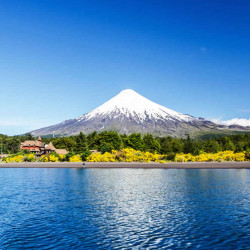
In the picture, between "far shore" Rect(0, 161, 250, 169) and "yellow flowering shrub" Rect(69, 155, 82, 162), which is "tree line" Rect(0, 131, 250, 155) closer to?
"yellow flowering shrub" Rect(69, 155, 82, 162)

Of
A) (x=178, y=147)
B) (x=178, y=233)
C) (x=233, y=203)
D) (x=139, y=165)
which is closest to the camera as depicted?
(x=178, y=233)

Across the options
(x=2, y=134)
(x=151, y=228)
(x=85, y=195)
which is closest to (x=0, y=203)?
(x=85, y=195)

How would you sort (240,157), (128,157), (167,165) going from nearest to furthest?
(167,165) < (240,157) < (128,157)

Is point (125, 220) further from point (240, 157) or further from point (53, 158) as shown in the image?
point (53, 158)

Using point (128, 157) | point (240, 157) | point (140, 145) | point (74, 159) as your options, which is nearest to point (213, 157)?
point (240, 157)

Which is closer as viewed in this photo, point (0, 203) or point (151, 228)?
point (151, 228)

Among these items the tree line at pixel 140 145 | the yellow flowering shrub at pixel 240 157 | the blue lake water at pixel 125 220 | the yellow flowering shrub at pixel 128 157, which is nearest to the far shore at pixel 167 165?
the yellow flowering shrub at pixel 240 157

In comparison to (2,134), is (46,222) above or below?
below

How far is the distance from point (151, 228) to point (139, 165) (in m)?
60.0

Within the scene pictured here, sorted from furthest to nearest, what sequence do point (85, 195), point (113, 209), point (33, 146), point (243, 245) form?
point (33, 146), point (85, 195), point (113, 209), point (243, 245)

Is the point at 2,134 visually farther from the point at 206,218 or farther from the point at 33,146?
the point at 206,218

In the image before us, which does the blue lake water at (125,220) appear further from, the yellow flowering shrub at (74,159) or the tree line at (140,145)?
the tree line at (140,145)

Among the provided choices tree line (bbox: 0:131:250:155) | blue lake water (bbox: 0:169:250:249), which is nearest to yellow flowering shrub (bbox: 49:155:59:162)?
tree line (bbox: 0:131:250:155)

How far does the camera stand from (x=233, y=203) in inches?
961
